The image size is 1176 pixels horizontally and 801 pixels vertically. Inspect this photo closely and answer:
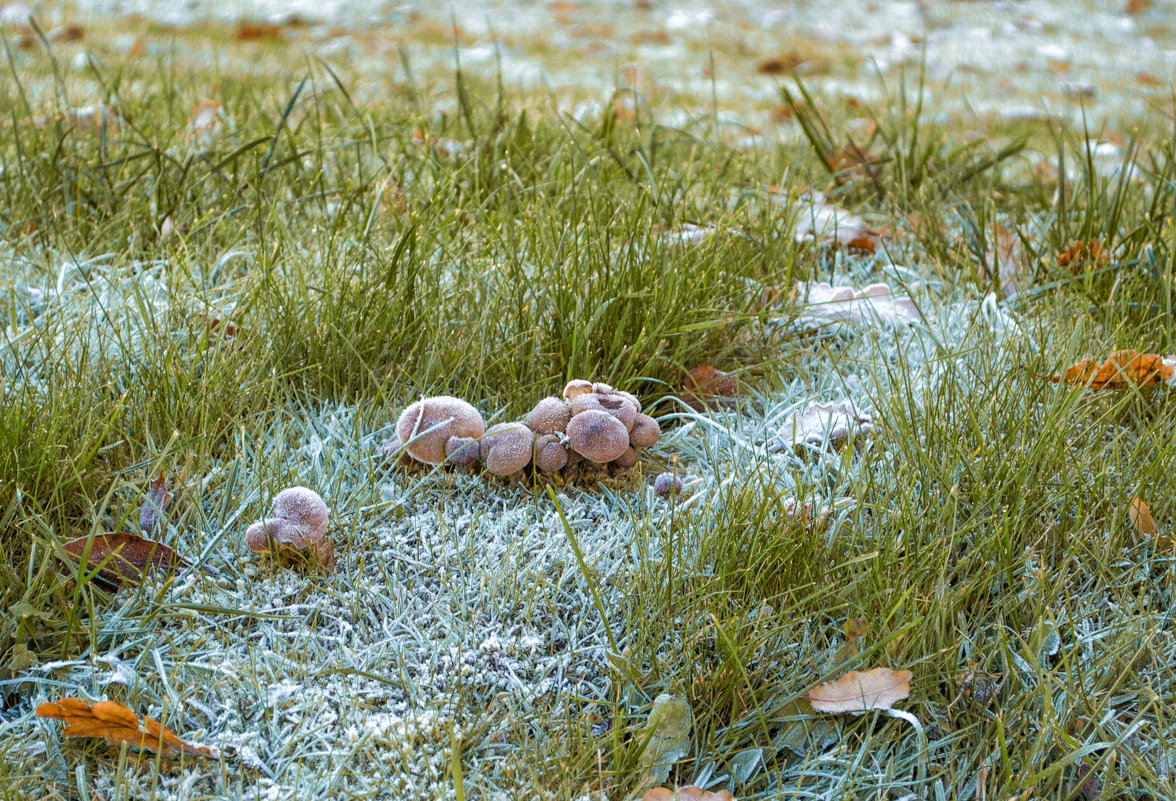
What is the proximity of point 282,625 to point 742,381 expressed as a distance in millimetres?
1232

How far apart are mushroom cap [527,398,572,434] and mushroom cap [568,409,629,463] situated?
0.05m

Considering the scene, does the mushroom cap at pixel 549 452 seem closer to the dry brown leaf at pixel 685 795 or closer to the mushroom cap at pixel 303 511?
the mushroom cap at pixel 303 511

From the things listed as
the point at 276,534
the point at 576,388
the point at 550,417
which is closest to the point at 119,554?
the point at 276,534

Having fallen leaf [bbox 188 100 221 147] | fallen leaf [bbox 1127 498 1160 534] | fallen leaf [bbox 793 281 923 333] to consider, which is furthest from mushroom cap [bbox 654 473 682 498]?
fallen leaf [bbox 188 100 221 147]

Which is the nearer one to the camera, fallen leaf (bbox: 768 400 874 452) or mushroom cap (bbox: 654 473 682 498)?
mushroom cap (bbox: 654 473 682 498)

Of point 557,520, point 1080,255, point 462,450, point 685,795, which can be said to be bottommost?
point 685,795

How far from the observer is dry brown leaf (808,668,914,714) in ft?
4.87

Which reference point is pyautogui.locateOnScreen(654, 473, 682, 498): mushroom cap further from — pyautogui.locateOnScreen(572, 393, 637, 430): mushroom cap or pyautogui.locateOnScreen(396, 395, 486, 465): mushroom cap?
pyautogui.locateOnScreen(396, 395, 486, 465): mushroom cap

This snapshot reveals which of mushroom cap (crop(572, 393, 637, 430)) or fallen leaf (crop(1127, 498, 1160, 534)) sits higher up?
mushroom cap (crop(572, 393, 637, 430))

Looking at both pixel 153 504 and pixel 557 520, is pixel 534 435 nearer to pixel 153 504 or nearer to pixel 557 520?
pixel 557 520

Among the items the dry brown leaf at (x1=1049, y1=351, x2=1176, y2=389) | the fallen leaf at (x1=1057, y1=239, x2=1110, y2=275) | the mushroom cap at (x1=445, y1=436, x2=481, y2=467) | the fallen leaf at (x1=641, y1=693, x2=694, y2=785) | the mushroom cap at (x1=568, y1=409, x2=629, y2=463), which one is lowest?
the fallen leaf at (x1=641, y1=693, x2=694, y2=785)

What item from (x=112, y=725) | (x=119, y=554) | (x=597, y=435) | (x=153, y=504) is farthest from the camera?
(x=597, y=435)

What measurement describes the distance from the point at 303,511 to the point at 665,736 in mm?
733

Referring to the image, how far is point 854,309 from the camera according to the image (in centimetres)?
257
